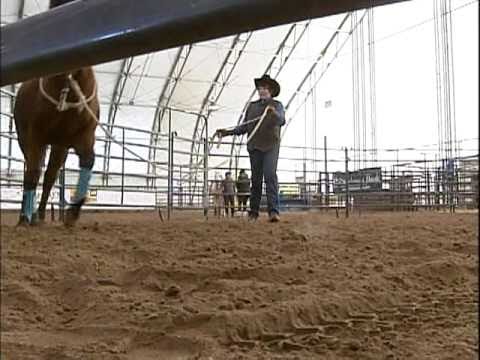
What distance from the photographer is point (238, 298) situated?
1.87 meters

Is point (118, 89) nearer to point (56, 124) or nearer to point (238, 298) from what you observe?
point (56, 124)

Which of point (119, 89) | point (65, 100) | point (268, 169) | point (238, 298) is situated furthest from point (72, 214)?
point (119, 89)

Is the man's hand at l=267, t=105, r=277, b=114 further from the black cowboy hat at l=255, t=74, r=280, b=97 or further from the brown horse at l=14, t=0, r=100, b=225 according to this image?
the brown horse at l=14, t=0, r=100, b=225

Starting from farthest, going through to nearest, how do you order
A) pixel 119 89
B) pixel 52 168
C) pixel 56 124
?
pixel 119 89 < pixel 52 168 < pixel 56 124

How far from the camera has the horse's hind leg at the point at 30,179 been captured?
3.58m

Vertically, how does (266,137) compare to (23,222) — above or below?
above

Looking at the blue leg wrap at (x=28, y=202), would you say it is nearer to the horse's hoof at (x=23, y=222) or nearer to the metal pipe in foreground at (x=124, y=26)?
the horse's hoof at (x=23, y=222)

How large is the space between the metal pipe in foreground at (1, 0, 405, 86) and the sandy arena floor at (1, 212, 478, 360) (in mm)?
919

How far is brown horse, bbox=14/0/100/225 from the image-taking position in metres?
3.28

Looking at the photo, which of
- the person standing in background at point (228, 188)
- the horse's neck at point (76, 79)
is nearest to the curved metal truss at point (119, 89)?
the person standing in background at point (228, 188)

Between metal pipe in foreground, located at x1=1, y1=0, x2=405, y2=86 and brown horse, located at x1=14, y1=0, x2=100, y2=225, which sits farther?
brown horse, located at x1=14, y1=0, x2=100, y2=225

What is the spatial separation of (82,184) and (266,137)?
1.60m

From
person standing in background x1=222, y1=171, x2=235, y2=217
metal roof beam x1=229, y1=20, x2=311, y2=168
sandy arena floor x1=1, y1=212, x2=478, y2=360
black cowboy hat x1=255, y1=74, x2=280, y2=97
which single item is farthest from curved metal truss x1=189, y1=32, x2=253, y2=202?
sandy arena floor x1=1, y1=212, x2=478, y2=360

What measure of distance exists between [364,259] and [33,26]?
204cm
